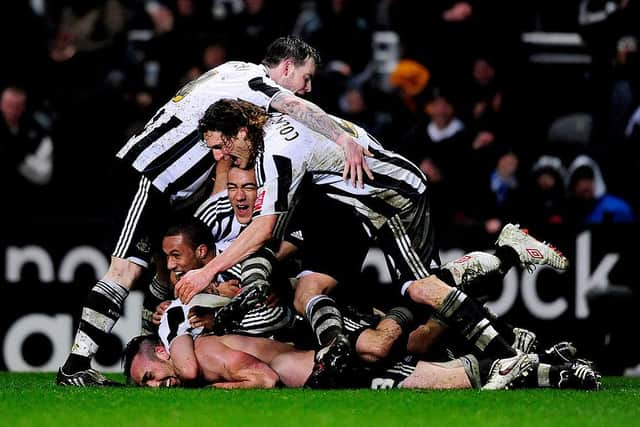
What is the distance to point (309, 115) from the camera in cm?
911

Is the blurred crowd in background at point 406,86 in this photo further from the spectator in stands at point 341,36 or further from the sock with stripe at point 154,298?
the sock with stripe at point 154,298

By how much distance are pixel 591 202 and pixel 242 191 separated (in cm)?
451

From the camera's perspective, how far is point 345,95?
14195 mm

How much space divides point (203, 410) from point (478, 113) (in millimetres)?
6925

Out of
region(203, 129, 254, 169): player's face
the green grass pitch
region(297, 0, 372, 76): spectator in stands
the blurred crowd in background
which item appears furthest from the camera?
region(297, 0, 372, 76): spectator in stands

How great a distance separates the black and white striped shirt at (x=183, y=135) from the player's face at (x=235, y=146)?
1.02 ft

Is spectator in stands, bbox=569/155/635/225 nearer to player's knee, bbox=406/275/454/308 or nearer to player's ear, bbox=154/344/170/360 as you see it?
player's knee, bbox=406/275/454/308

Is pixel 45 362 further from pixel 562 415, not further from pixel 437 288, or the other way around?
pixel 562 415

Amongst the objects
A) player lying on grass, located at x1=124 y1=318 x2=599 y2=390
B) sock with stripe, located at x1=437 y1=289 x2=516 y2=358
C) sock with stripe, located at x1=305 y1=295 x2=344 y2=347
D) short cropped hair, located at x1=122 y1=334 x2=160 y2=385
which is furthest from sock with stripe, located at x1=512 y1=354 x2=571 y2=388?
short cropped hair, located at x1=122 y1=334 x2=160 y2=385

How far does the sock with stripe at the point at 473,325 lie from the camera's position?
8852 mm

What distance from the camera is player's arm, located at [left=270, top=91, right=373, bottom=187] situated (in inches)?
355

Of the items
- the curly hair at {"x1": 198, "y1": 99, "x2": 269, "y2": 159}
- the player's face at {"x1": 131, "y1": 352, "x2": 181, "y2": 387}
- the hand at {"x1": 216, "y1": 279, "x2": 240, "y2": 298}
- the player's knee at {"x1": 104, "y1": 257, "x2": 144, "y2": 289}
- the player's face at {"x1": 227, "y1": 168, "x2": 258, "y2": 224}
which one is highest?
the curly hair at {"x1": 198, "y1": 99, "x2": 269, "y2": 159}

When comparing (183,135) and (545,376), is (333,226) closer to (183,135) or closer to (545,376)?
(183,135)

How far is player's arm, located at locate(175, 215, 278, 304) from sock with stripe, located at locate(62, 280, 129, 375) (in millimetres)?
789
